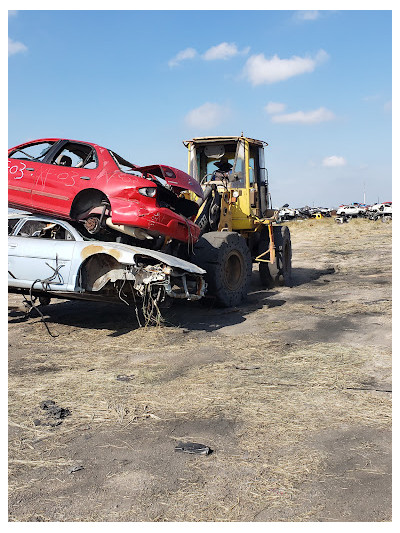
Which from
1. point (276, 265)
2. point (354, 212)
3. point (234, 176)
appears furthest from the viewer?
point (354, 212)

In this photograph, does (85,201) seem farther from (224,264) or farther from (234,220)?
(234,220)

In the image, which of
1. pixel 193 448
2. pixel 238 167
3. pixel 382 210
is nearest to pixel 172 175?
A: pixel 238 167

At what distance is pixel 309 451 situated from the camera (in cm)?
378

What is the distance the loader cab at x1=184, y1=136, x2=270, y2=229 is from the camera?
11.0 meters

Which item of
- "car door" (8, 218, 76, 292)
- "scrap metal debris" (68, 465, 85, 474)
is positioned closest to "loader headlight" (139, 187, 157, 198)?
"car door" (8, 218, 76, 292)

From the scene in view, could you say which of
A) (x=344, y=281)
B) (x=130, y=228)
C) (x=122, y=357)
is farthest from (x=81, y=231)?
(x=344, y=281)

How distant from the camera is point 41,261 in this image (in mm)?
7270

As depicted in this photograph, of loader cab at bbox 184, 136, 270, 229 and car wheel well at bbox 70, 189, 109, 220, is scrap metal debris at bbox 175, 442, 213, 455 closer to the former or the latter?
car wheel well at bbox 70, 189, 109, 220

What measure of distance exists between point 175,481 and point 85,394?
76.4 inches

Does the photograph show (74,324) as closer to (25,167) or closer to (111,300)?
(111,300)

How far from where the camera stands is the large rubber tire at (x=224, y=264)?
897 cm

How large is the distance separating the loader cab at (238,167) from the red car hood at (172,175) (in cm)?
291

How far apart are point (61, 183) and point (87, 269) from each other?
1.46m

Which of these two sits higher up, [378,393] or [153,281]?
[153,281]
